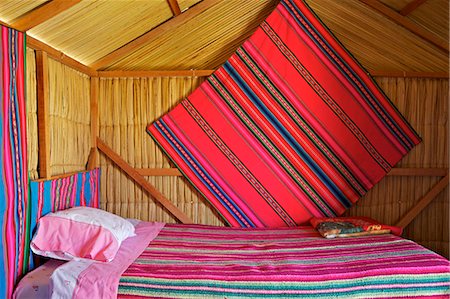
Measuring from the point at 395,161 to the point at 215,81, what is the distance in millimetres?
1609

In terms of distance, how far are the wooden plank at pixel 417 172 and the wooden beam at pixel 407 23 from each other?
98cm

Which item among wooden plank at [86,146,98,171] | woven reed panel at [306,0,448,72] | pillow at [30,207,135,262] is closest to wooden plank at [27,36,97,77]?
wooden plank at [86,146,98,171]

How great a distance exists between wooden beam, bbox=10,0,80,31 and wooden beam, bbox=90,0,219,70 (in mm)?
998

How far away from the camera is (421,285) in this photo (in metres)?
1.94

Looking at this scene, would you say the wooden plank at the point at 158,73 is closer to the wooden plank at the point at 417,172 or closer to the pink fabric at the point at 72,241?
the pink fabric at the point at 72,241

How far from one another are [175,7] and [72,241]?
1799 millimetres

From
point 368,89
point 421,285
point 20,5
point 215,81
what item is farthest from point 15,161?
point 368,89

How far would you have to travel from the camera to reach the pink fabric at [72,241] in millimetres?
2092

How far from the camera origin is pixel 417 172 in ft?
10.9

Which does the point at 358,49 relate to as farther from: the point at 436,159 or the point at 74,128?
the point at 74,128

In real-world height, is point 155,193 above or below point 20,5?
below

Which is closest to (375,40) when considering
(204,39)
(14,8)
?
(204,39)

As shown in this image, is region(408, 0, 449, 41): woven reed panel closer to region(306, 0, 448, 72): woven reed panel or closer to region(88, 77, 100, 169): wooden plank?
region(306, 0, 448, 72): woven reed panel

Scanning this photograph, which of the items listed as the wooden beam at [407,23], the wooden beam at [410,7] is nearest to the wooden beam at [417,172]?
the wooden beam at [407,23]
